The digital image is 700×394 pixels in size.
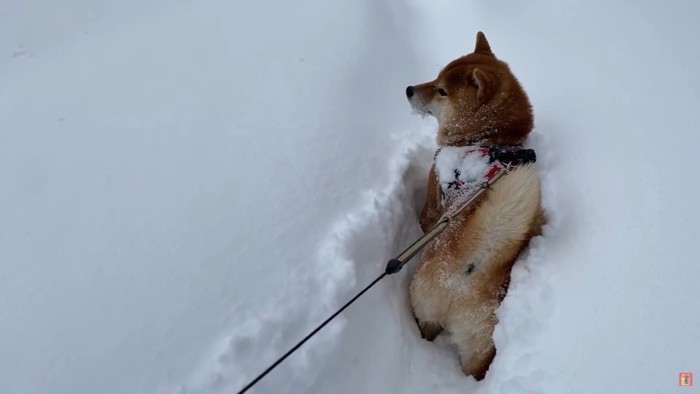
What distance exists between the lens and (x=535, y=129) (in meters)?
2.47

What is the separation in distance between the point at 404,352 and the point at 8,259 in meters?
1.67

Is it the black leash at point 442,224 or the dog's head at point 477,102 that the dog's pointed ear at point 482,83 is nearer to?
the dog's head at point 477,102

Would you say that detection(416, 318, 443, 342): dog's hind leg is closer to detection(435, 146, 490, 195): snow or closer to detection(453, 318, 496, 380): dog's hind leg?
detection(453, 318, 496, 380): dog's hind leg

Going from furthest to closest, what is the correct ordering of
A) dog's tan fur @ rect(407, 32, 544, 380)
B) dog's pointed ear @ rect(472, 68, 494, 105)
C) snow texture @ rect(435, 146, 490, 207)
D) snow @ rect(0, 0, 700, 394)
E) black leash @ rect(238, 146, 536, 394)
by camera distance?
dog's pointed ear @ rect(472, 68, 494, 105), snow texture @ rect(435, 146, 490, 207), dog's tan fur @ rect(407, 32, 544, 380), black leash @ rect(238, 146, 536, 394), snow @ rect(0, 0, 700, 394)

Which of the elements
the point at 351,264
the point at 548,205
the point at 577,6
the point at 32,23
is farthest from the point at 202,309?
the point at 577,6

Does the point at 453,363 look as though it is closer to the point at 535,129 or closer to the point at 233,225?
the point at 233,225

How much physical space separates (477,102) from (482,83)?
0.38ft

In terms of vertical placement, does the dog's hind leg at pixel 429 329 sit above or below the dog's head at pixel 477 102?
below

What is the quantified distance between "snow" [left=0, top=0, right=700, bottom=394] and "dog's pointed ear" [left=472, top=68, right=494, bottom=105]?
44 cm

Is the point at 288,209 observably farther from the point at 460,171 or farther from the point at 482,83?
the point at 482,83

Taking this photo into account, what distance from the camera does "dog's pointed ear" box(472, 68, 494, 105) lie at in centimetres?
219

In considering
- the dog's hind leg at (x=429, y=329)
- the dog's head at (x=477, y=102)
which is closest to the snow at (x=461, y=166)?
the dog's head at (x=477, y=102)

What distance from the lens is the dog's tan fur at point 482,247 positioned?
174 cm

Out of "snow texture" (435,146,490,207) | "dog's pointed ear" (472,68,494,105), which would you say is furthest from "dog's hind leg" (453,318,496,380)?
"dog's pointed ear" (472,68,494,105)
